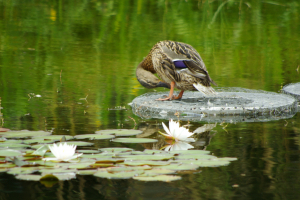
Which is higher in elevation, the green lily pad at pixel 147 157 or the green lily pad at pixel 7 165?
the green lily pad at pixel 147 157

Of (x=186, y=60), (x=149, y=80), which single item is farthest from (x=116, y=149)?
(x=149, y=80)

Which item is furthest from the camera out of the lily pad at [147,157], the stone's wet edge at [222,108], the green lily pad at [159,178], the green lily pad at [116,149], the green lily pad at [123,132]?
the stone's wet edge at [222,108]

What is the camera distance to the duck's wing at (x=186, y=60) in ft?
18.7

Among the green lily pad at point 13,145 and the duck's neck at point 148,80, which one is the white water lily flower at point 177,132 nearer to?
the green lily pad at point 13,145

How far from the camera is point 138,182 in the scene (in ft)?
10.4

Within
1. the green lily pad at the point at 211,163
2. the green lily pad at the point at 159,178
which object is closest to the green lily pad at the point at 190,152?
the green lily pad at the point at 211,163

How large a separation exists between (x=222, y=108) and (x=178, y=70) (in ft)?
2.61

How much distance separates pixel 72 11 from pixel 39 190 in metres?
12.1

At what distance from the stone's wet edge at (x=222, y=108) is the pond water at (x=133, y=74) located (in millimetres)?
189

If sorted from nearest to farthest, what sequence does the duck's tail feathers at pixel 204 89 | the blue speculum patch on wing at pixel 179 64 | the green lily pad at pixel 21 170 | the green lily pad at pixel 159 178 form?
the green lily pad at pixel 159 178
the green lily pad at pixel 21 170
the duck's tail feathers at pixel 204 89
the blue speculum patch on wing at pixel 179 64

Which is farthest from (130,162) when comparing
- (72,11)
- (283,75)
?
(72,11)

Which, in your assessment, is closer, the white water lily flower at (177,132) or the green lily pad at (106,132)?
the white water lily flower at (177,132)

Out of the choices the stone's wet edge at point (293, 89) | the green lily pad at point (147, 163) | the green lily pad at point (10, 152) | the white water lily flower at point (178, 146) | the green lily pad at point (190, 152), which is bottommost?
the white water lily flower at point (178, 146)

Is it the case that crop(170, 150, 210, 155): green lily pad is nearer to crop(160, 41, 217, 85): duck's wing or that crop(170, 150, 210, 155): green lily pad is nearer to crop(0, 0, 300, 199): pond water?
crop(0, 0, 300, 199): pond water
